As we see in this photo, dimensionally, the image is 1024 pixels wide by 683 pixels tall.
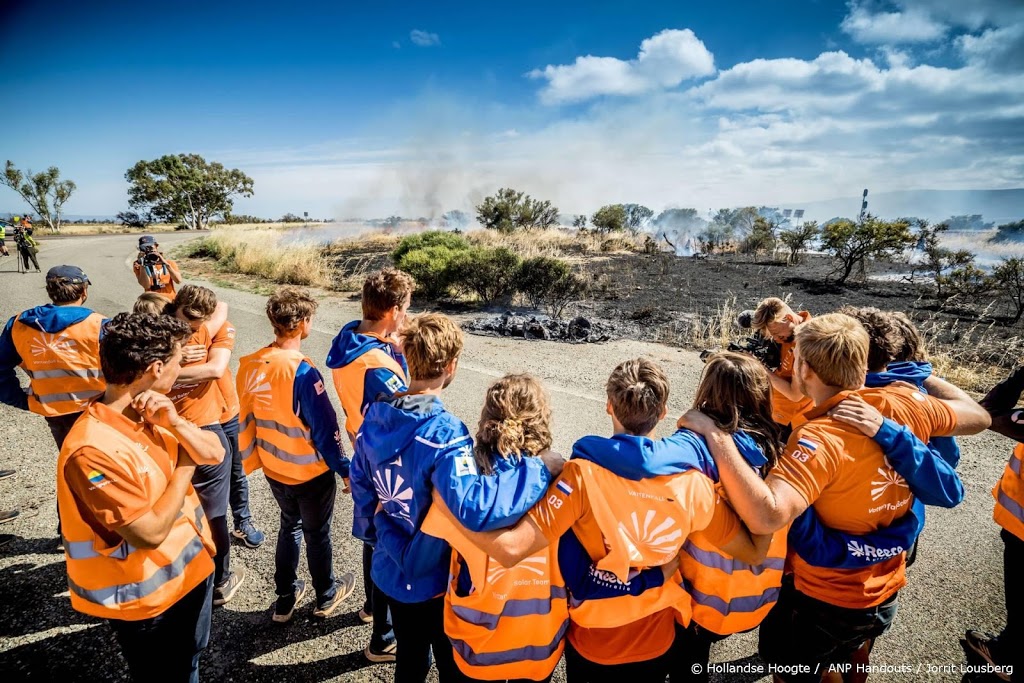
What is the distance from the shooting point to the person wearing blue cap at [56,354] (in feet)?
9.94

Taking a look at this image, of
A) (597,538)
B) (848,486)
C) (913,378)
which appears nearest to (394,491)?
(597,538)

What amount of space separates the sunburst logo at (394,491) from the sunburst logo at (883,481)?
5.74ft

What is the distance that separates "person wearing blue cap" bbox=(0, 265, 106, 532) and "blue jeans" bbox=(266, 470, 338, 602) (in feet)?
5.31

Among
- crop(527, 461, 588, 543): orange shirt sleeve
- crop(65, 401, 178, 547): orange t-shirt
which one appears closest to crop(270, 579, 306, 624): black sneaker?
crop(65, 401, 178, 547): orange t-shirt

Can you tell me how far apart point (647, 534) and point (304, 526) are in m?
2.03

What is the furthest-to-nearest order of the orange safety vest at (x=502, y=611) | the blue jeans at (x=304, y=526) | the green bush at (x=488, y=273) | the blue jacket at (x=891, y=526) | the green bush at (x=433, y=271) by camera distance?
the green bush at (x=433, y=271) < the green bush at (x=488, y=273) < the blue jeans at (x=304, y=526) < the blue jacket at (x=891, y=526) < the orange safety vest at (x=502, y=611)

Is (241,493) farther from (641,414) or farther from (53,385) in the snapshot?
(641,414)

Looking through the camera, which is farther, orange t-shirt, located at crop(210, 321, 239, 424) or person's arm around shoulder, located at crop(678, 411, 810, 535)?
orange t-shirt, located at crop(210, 321, 239, 424)

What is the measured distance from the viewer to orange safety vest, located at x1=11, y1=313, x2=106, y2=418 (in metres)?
3.03

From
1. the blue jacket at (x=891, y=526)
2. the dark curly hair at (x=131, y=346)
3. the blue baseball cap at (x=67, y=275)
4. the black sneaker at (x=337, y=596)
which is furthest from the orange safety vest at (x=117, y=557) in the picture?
the blue jacket at (x=891, y=526)

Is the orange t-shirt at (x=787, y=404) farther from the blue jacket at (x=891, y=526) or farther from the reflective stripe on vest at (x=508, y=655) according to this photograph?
the reflective stripe on vest at (x=508, y=655)

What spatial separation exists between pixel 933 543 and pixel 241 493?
515 cm

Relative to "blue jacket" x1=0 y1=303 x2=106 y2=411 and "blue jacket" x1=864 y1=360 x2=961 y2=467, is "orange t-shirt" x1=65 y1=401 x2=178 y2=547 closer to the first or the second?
"blue jacket" x1=0 y1=303 x2=106 y2=411

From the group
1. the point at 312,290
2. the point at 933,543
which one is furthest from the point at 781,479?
the point at 312,290
